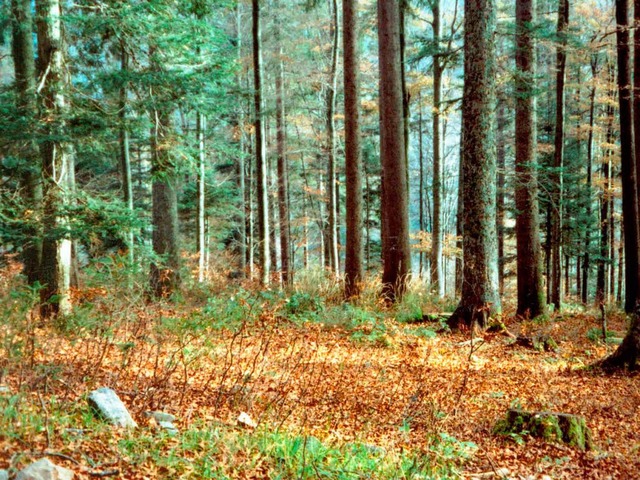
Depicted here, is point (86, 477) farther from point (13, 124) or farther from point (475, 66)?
point (475, 66)

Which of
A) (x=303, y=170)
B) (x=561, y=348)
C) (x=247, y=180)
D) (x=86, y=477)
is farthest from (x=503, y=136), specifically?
(x=86, y=477)

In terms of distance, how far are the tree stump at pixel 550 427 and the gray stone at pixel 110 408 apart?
2.97 meters

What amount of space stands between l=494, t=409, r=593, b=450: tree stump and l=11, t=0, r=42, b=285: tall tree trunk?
20.5 ft

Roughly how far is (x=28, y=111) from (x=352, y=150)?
19.4ft

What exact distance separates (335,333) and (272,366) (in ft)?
7.62

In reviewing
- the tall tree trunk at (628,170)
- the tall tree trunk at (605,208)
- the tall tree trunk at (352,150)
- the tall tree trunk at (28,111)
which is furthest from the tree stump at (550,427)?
the tall tree trunk at (605,208)

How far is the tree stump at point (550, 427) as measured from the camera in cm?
385

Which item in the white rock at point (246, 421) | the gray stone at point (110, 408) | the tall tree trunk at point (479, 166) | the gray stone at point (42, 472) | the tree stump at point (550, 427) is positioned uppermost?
the tall tree trunk at point (479, 166)

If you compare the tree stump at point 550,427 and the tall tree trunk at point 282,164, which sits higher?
the tall tree trunk at point 282,164

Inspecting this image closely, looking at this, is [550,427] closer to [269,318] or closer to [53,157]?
[269,318]

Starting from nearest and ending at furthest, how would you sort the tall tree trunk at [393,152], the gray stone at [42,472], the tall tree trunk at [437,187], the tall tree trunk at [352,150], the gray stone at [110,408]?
the gray stone at [42,472] → the gray stone at [110,408] → the tall tree trunk at [352,150] → the tall tree trunk at [393,152] → the tall tree trunk at [437,187]

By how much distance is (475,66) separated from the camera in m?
7.93

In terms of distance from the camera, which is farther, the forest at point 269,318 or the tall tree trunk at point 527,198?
the tall tree trunk at point 527,198

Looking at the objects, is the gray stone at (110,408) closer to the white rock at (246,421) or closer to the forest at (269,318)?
the forest at (269,318)
